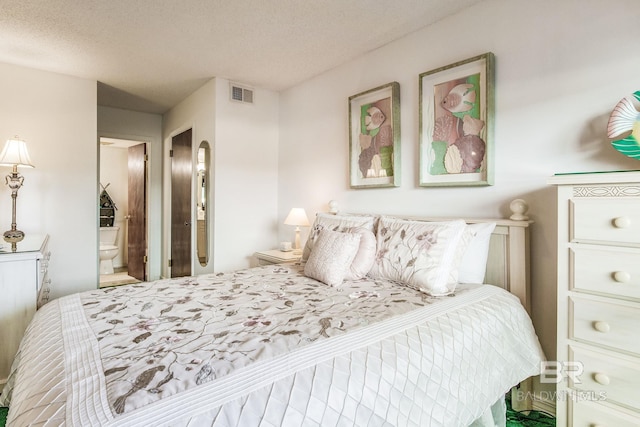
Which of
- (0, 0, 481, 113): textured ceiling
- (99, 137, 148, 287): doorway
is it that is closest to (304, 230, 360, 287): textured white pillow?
(0, 0, 481, 113): textured ceiling

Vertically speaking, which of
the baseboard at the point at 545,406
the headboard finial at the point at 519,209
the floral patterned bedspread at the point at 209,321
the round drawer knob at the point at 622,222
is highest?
the headboard finial at the point at 519,209

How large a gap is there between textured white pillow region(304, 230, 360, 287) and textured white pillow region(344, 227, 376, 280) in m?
0.04

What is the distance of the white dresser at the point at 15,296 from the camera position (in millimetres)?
1977

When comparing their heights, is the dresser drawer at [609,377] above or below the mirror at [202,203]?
below

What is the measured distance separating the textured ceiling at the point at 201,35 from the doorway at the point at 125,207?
6.72 feet

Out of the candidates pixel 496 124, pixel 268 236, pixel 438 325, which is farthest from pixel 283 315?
pixel 268 236

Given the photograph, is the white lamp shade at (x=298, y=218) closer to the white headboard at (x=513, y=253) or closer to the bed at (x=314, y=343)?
the bed at (x=314, y=343)

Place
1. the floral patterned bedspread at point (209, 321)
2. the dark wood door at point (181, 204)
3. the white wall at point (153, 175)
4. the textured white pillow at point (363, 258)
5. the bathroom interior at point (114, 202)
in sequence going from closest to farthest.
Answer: the floral patterned bedspread at point (209, 321), the textured white pillow at point (363, 258), the dark wood door at point (181, 204), the white wall at point (153, 175), the bathroom interior at point (114, 202)

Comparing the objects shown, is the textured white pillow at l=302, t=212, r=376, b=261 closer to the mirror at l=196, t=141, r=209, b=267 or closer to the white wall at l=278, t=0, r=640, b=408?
the white wall at l=278, t=0, r=640, b=408

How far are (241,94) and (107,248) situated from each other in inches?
152

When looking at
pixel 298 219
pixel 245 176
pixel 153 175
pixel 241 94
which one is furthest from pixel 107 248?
pixel 298 219

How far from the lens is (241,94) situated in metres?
3.62

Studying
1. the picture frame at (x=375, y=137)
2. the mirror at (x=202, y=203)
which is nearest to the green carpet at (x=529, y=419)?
the picture frame at (x=375, y=137)

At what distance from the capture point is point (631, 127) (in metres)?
1.50
